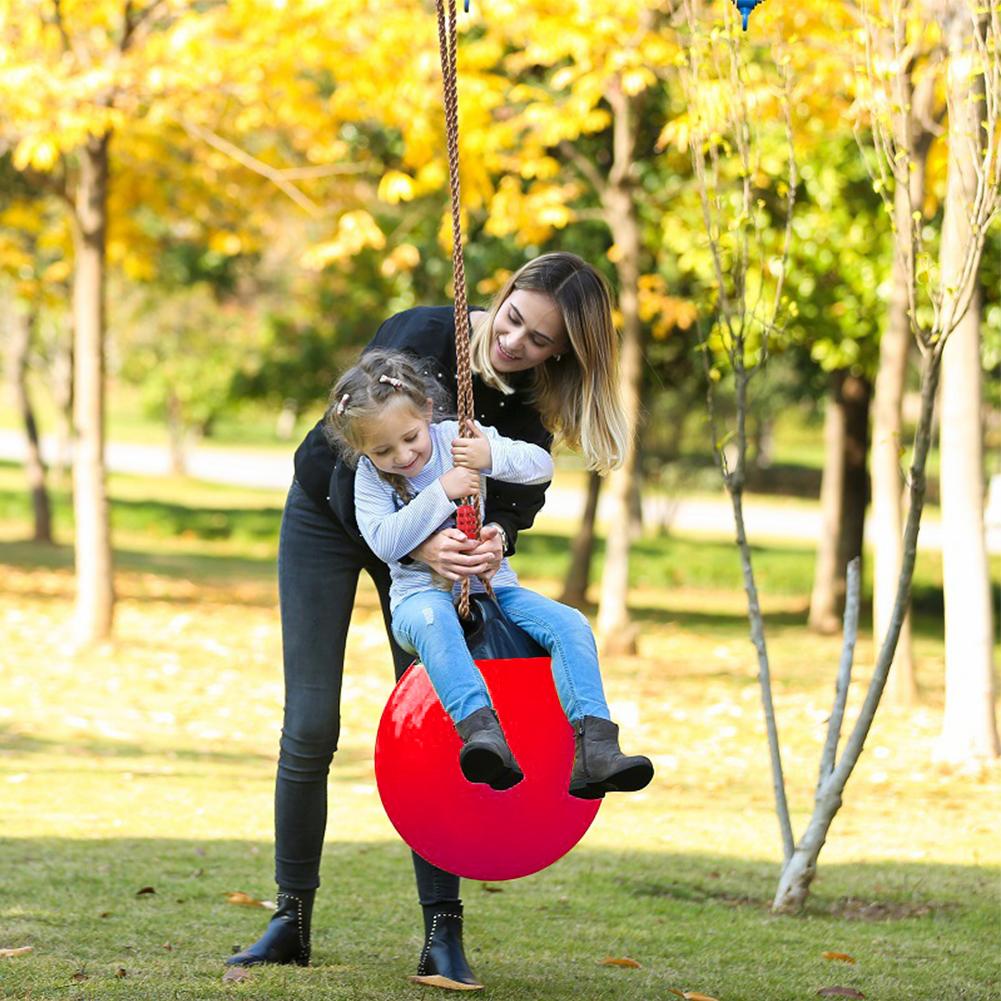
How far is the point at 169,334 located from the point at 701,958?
1303 inches

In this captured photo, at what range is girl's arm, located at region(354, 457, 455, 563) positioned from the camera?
3676mm

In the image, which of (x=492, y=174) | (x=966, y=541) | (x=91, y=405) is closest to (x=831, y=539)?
(x=492, y=174)

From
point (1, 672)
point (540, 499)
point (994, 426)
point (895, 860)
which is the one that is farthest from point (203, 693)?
point (994, 426)

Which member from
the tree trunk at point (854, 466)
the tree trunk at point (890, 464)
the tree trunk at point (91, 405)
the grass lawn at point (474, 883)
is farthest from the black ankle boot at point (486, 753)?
the tree trunk at point (854, 466)

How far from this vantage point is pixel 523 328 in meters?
3.81

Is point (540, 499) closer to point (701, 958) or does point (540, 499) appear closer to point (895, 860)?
point (701, 958)

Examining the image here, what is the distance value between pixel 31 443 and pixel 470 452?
1900 centimetres

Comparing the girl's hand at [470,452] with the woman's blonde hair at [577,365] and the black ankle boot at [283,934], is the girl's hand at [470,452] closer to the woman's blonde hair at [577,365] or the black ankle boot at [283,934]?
the woman's blonde hair at [577,365]

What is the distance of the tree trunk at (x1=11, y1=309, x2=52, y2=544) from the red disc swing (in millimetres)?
18690

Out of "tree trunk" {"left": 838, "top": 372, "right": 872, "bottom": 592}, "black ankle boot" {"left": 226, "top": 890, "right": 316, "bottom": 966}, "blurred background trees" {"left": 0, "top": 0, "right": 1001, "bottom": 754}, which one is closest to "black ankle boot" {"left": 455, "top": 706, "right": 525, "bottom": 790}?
"black ankle boot" {"left": 226, "top": 890, "right": 316, "bottom": 966}

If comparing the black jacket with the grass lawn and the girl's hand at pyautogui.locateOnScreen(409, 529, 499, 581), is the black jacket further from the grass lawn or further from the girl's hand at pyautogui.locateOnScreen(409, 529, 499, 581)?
the grass lawn

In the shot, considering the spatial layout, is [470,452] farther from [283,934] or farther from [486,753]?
[283,934]

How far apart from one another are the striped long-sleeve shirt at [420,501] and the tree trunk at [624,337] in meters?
9.04

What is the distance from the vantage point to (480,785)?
365cm
